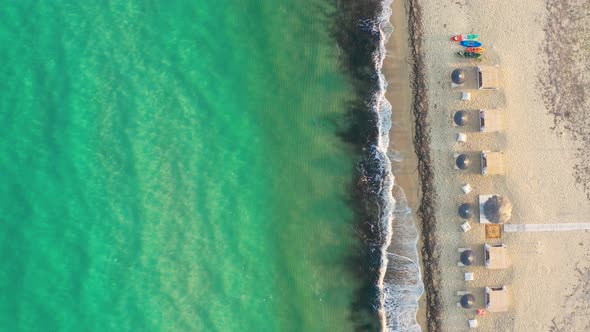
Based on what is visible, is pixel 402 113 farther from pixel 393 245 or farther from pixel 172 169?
pixel 172 169

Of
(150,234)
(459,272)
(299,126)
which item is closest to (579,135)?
(459,272)

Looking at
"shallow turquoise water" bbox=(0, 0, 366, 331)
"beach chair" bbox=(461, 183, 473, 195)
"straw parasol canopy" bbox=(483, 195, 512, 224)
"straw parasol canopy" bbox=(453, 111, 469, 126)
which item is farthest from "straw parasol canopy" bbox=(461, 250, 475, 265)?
"straw parasol canopy" bbox=(453, 111, 469, 126)

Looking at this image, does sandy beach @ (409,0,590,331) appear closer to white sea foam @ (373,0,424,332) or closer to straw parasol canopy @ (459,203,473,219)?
straw parasol canopy @ (459,203,473,219)

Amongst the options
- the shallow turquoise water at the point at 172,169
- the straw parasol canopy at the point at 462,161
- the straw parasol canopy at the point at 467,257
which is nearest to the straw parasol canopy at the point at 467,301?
the straw parasol canopy at the point at 467,257

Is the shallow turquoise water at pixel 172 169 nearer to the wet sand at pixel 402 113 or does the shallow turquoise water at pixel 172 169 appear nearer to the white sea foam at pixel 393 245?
the white sea foam at pixel 393 245

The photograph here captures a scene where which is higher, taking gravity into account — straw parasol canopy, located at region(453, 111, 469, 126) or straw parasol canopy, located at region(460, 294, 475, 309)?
straw parasol canopy, located at region(453, 111, 469, 126)

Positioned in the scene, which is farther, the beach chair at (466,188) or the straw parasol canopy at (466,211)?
the beach chair at (466,188)

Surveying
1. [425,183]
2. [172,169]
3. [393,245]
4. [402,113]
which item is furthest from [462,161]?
[172,169]
